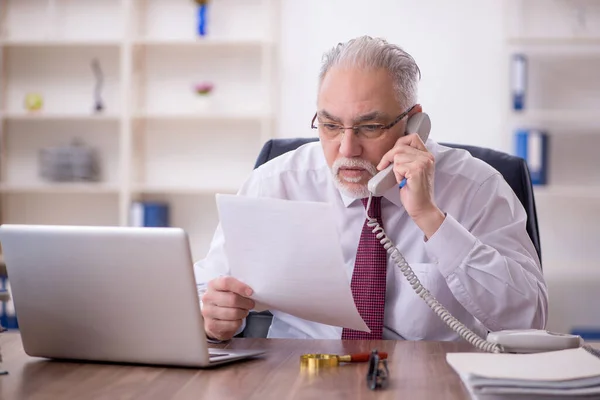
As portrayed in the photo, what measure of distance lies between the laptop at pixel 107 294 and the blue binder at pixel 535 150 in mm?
3091

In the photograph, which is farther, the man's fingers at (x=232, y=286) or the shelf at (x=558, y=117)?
the shelf at (x=558, y=117)

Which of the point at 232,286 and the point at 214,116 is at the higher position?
the point at 214,116

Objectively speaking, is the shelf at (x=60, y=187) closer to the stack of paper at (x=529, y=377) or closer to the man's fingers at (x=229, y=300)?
the man's fingers at (x=229, y=300)

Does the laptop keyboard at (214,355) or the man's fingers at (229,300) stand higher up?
the man's fingers at (229,300)

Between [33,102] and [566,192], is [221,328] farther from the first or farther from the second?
[33,102]

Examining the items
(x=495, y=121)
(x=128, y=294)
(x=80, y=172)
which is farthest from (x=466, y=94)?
(x=128, y=294)

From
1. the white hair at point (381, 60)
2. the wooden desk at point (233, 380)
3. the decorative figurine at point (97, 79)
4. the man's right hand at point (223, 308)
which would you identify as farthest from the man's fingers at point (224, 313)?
the decorative figurine at point (97, 79)

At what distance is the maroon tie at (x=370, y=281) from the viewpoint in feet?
5.45

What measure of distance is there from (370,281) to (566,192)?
2.59 metres

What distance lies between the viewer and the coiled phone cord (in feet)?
4.68

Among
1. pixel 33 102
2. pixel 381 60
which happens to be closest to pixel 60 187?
pixel 33 102

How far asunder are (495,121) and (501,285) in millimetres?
2815

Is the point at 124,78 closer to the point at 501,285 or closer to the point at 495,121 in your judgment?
the point at 495,121

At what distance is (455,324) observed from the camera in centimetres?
149
